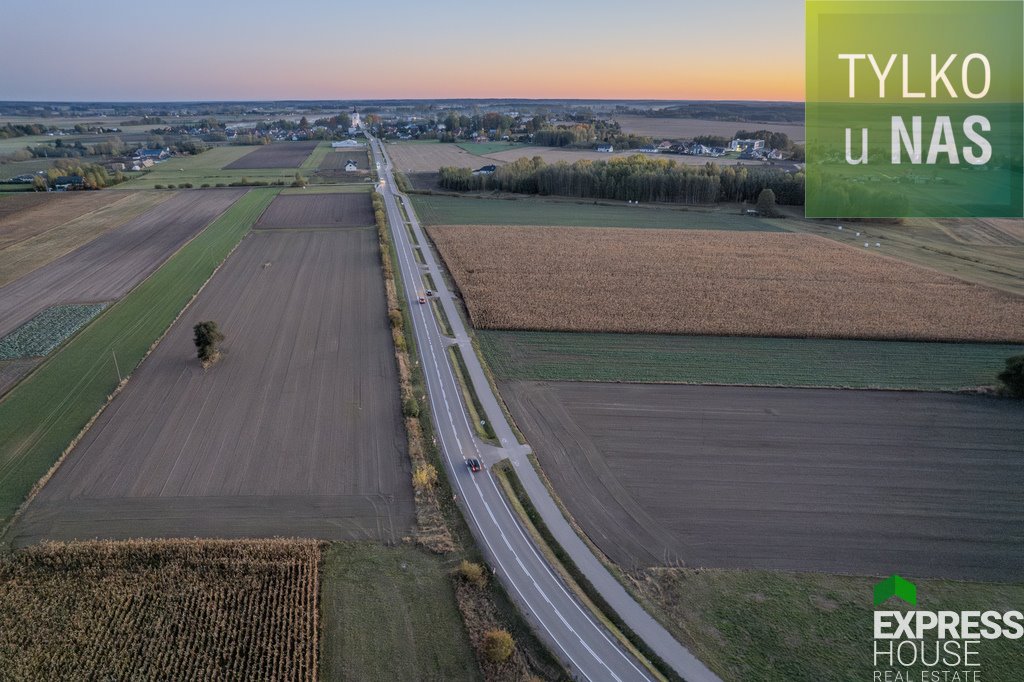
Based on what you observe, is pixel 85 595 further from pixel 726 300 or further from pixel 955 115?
pixel 955 115

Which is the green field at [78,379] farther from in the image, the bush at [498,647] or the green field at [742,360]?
the green field at [742,360]

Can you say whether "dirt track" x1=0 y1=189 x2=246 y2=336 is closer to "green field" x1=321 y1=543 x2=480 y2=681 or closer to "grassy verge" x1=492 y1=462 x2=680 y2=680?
"green field" x1=321 y1=543 x2=480 y2=681

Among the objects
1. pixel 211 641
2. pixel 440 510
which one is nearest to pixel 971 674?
pixel 440 510

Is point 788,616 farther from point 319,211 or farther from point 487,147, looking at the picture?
point 487,147

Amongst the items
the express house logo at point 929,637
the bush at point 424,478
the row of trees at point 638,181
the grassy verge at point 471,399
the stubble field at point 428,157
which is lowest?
the express house logo at point 929,637

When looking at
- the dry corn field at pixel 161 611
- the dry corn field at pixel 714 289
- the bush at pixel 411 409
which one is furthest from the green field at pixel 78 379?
the dry corn field at pixel 714 289

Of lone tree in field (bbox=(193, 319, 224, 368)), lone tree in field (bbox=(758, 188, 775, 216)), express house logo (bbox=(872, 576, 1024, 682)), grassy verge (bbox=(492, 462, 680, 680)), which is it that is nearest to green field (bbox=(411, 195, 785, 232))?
lone tree in field (bbox=(758, 188, 775, 216))

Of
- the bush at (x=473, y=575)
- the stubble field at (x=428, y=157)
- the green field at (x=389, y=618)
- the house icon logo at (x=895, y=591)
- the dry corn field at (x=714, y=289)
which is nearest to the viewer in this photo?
the green field at (x=389, y=618)
